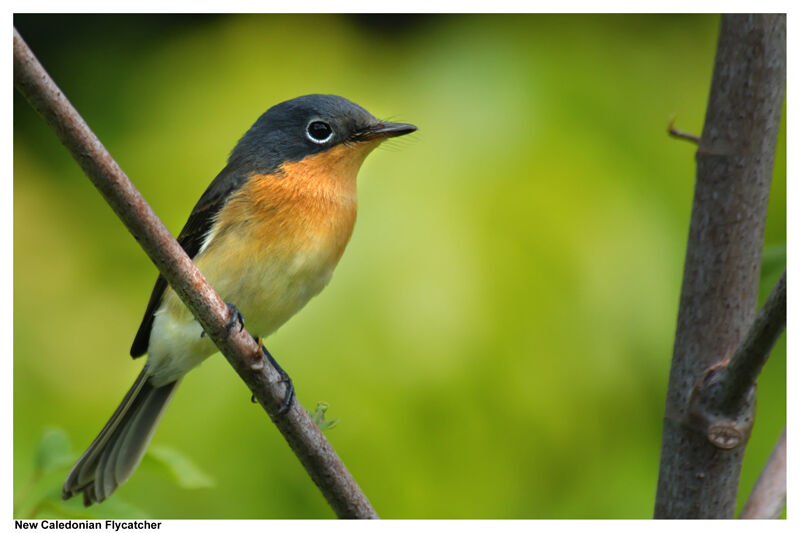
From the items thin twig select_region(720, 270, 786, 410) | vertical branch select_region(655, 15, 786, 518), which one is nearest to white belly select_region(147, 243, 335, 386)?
vertical branch select_region(655, 15, 786, 518)

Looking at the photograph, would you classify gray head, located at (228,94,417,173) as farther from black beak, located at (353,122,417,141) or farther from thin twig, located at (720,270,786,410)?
thin twig, located at (720,270,786,410)

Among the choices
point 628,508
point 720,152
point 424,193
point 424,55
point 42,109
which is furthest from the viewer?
point 424,55

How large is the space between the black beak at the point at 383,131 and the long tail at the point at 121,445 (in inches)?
43.2

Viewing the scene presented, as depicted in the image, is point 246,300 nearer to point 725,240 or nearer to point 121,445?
point 121,445

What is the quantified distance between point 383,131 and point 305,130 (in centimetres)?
32

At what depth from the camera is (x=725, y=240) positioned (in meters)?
1.82

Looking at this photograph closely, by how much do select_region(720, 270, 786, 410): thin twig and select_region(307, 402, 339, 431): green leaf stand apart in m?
0.83

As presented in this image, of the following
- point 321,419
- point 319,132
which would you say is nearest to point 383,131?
point 319,132

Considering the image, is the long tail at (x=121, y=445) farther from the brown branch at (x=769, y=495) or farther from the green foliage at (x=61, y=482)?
the brown branch at (x=769, y=495)

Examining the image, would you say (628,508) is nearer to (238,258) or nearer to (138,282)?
(238,258)

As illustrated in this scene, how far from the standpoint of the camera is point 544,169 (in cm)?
333

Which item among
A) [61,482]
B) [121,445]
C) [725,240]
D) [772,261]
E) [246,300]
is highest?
[725,240]

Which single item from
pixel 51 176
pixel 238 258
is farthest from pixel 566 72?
pixel 51 176

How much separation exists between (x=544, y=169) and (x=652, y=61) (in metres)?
0.69
